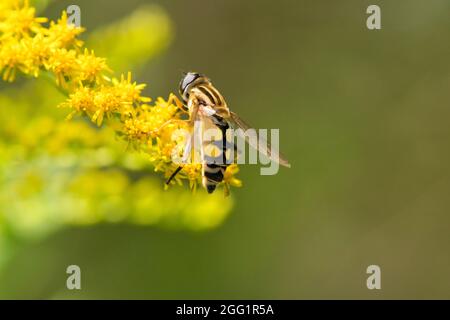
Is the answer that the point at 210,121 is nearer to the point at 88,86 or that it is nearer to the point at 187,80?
the point at 187,80

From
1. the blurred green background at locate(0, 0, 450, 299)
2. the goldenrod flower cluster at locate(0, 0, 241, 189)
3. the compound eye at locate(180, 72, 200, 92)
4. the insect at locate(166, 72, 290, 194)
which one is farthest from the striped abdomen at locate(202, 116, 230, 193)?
the blurred green background at locate(0, 0, 450, 299)

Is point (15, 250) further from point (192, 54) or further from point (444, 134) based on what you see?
point (444, 134)

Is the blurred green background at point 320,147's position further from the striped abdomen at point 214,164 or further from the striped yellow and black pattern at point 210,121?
the striped abdomen at point 214,164

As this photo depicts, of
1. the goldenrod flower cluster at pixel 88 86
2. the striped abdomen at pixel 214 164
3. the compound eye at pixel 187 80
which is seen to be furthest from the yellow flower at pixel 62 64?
the striped abdomen at pixel 214 164

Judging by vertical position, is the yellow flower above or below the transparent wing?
above

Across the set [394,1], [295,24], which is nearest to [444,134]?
[394,1]

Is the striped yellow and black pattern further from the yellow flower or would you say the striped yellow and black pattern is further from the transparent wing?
the yellow flower

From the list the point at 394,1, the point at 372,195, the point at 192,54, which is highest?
the point at 394,1

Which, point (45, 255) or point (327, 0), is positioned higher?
point (327, 0)
